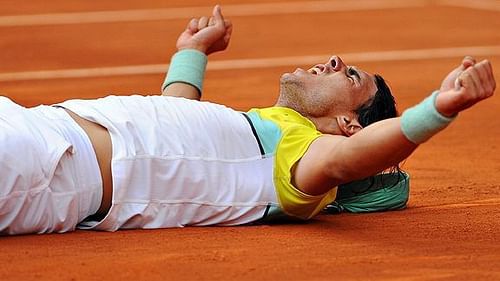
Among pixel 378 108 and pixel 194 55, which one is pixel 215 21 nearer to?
pixel 194 55

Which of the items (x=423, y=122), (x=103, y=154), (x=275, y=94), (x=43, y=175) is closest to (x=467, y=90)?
(x=423, y=122)

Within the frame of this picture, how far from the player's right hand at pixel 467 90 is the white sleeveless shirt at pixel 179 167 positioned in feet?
2.89

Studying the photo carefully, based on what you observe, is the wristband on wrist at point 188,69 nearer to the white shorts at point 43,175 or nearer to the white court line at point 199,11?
the white shorts at point 43,175

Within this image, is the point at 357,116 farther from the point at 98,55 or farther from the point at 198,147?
the point at 98,55

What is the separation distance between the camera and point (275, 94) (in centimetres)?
905

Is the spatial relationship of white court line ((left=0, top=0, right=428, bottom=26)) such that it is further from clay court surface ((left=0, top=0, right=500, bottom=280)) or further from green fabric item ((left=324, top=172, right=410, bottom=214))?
green fabric item ((left=324, top=172, right=410, bottom=214))

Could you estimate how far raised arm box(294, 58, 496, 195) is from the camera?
450 cm

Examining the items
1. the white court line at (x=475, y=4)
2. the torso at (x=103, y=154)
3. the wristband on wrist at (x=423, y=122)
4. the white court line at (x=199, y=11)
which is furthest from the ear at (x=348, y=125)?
the white court line at (x=475, y=4)

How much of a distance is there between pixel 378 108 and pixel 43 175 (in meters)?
1.37

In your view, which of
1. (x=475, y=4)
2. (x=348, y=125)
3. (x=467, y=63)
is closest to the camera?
(x=467, y=63)

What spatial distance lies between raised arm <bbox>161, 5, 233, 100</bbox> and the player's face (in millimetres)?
619

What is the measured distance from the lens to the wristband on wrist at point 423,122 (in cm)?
454

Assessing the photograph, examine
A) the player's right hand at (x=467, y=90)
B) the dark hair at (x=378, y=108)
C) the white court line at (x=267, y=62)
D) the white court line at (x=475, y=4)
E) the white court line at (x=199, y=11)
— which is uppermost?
the player's right hand at (x=467, y=90)

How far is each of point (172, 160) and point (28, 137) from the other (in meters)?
0.53
